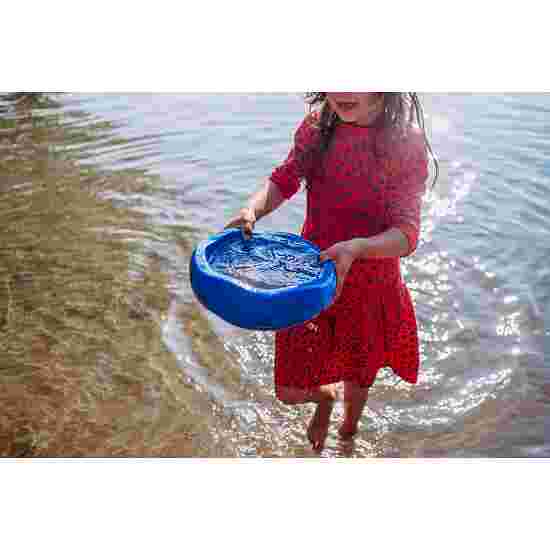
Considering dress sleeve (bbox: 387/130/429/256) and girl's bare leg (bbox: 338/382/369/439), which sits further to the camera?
girl's bare leg (bbox: 338/382/369/439)

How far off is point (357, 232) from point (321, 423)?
603 mm

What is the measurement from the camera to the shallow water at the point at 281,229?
225 centimetres

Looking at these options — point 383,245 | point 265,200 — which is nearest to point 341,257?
point 383,245

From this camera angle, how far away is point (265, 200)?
1.86 m

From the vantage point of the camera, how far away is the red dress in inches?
66.5

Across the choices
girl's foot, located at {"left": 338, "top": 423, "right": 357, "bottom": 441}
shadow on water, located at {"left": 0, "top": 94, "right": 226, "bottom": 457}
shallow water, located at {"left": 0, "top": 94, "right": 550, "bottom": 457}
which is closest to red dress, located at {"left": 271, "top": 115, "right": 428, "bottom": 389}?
girl's foot, located at {"left": 338, "top": 423, "right": 357, "bottom": 441}

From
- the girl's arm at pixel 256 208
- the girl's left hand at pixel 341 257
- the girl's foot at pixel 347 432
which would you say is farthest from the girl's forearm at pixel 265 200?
the girl's foot at pixel 347 432

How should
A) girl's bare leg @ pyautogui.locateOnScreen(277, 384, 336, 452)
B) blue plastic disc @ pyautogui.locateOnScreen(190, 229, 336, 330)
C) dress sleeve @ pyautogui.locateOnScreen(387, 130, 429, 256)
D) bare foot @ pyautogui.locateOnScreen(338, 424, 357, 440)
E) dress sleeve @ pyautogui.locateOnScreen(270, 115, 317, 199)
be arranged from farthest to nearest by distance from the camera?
bare foot @ pyautogui.locateOnScreen(338, 424, 357, 440), girl's bare leg @ pyautogui.locateOnScreen(277, 384, 336, 452), dress sleeve @ pyautogui.locateOnScreen(270, 115, 317, 199), dress sleeve @ pyautogui.locateOnScreen(387, 130, 429, 256), blue plastic disc @ pyautogui.locateOnScreen(190, 229, 336, 330)

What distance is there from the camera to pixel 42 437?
217 cm

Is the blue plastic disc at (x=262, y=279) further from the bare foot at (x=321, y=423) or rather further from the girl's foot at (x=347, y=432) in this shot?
the girl's foot at (x=347, y=432)

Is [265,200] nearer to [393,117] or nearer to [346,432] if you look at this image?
[393,117]

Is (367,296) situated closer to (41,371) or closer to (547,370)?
(547,370)

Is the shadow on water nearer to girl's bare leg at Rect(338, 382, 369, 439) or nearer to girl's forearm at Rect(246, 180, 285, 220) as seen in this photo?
girl's bare leg at Rect(338, 382, 369, 439)
